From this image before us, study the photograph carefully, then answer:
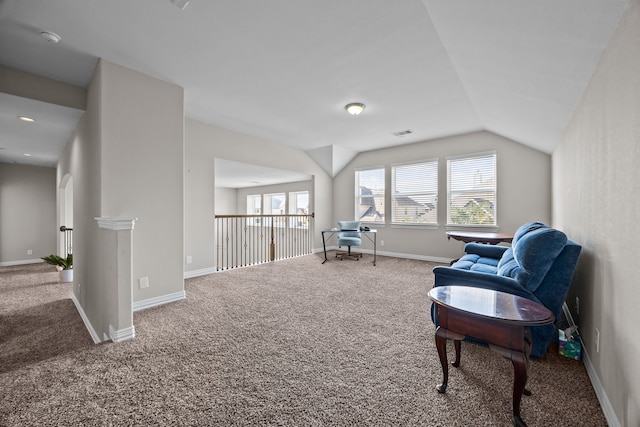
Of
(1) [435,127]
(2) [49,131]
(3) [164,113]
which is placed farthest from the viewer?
(1) [435,127]

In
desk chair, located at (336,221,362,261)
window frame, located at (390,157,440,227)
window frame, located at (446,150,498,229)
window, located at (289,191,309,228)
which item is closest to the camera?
window frame, located at (446,150,498,229)

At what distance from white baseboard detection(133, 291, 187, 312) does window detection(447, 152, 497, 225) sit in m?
4.95

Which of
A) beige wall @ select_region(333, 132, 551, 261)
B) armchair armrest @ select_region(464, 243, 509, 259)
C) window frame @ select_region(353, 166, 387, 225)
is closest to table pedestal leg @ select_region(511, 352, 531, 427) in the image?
armchair armrest @ select_region(464, 243, 509, 259)

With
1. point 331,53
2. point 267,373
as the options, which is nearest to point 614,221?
point 267,373

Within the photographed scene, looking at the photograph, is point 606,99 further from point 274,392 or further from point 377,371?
point 274,392

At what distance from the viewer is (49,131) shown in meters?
3.77

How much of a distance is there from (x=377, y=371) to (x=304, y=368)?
50cm

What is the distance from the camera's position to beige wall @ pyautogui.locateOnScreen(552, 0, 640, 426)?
1.17m

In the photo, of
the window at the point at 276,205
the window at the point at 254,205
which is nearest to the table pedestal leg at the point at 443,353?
the window at the point at 276,205

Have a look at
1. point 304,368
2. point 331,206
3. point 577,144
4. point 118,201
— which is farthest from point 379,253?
point 118,201

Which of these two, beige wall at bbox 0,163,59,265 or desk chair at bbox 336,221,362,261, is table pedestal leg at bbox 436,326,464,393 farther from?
beige wall at bbox 0,163,59,265

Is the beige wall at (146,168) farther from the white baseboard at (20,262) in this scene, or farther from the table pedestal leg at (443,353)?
the white baseboard at (20,262)

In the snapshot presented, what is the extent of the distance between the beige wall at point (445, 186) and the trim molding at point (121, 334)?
202 inches

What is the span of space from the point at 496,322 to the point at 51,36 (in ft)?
12.8
